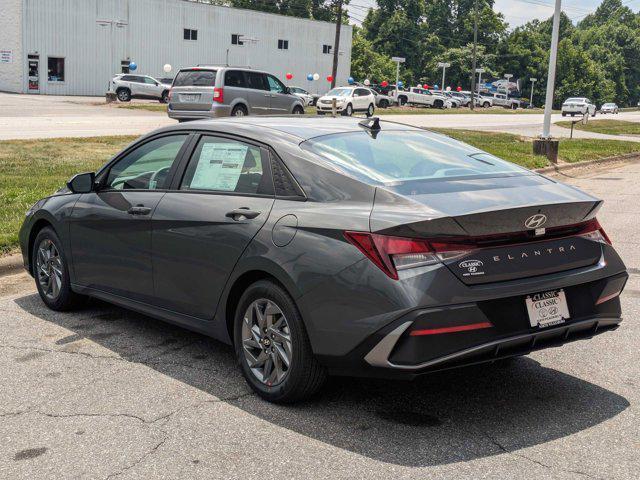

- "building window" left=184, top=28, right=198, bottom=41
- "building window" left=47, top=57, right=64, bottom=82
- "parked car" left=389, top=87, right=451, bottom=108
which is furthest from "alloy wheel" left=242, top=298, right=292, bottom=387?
"parked car" left=389, top=87, right=451, bottom=108

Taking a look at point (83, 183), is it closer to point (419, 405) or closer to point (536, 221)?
point (419, 405)

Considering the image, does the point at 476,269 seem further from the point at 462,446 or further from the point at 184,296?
the point at 184,296

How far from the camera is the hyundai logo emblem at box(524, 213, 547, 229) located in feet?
13.8

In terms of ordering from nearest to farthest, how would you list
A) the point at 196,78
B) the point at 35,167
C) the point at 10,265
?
the point at 10,265 → the point at 35,167 → the point at 196,78

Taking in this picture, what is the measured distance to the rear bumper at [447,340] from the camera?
3.93 metres

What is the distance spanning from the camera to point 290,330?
4.37m

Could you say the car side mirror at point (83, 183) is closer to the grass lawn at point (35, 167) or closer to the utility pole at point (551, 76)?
the grass lawn at point (35, 167)

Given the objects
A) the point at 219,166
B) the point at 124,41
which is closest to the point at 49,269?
the point at 219,166

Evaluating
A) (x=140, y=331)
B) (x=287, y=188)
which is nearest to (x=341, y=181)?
(x=287, y=188)

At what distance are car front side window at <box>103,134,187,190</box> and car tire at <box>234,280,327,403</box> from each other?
130 cm

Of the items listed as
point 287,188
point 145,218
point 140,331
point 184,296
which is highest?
point 287,188

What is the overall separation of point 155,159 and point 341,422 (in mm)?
2523

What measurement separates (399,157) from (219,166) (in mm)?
1125

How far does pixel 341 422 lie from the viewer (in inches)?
170
